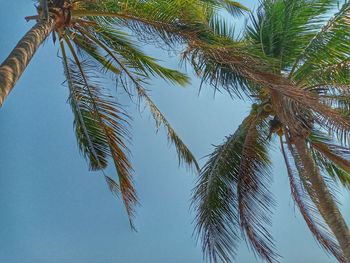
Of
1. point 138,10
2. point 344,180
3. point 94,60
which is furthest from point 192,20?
point 344,180

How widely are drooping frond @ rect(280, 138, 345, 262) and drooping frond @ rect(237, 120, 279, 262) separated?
2.66 ft

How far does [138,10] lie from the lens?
7.68 meters

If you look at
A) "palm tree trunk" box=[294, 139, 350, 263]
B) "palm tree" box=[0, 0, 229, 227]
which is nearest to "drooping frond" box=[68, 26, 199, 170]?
"palm tree" box=[0, 0, 229, 227]

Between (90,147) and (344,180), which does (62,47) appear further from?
(344,180)

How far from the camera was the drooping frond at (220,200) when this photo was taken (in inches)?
376

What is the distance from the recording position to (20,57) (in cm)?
636

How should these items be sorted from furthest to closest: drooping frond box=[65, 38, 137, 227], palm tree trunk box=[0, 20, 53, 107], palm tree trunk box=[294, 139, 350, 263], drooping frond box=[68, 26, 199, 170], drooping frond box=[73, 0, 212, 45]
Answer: drooping frond box=[68, 26, 199, 170] < palm tree trunk box=[294, 139, 350, 263] < drooping frond box=[65, 38, 137, 227] < drooping frond box=[73, 0, 212, 45] < palm tree trunk box=[0, 20, 53, 107]

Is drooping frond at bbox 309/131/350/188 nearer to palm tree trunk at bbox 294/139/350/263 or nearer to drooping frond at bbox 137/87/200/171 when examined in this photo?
palm tree trunk at bbox 294/139/350/263

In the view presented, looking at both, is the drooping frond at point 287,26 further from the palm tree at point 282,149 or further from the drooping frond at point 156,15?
the drooping frond at point 156,15

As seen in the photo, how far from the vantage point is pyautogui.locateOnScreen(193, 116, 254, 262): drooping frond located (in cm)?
956

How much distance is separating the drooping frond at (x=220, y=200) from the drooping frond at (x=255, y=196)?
174 mm

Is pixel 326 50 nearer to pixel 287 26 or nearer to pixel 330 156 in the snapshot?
pixel 287 26

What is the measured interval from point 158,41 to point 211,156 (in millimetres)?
3890

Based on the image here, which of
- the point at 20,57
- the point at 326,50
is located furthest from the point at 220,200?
the point at 20,57
